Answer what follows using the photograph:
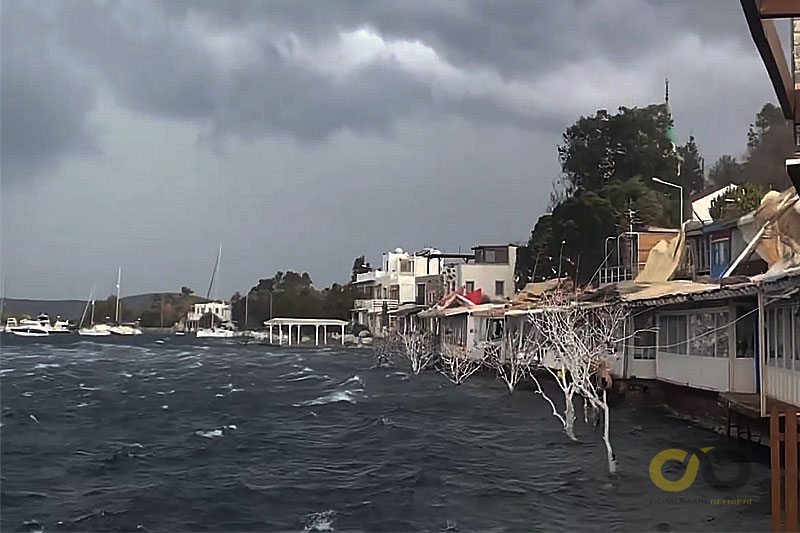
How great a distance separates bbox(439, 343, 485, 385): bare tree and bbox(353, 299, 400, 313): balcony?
26.0 m

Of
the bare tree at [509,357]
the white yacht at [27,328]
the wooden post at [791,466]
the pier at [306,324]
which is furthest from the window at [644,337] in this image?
the white yacht at [27,328]

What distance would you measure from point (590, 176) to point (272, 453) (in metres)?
41.9

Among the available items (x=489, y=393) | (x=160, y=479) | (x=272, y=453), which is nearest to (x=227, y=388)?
(x=489, y=393)

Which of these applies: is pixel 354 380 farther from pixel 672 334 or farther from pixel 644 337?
pixel 672 334

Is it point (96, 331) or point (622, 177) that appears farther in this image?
point (96, 331)

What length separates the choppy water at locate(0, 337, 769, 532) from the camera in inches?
590

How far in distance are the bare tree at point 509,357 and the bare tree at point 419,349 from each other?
7.62 m

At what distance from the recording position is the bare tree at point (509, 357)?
36219mm

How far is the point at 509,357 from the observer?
131ft

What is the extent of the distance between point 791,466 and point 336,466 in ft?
44.0

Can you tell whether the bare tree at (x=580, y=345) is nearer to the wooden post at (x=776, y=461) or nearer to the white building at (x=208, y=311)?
the wooden post at (x=776, y=461)

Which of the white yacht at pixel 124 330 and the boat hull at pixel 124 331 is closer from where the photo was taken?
the boat hull at pixel 124 331

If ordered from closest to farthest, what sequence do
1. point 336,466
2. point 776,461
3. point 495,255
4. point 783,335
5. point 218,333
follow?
1. point 776,461
2. point 783,335
3. point 336,466
4. point 495,255
5. point 218,333

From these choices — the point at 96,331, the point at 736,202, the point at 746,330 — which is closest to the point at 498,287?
the point at 736,202
